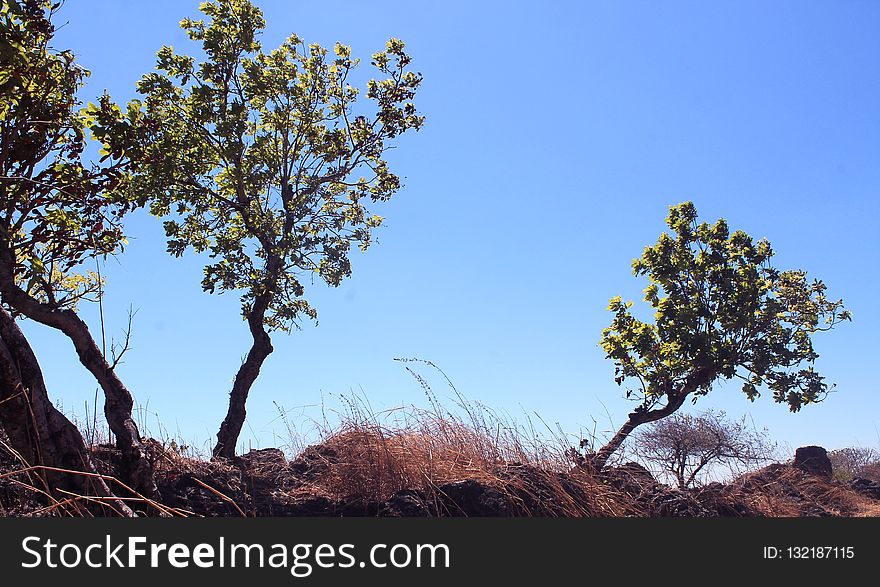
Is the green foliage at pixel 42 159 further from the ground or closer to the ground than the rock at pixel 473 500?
further from the ground

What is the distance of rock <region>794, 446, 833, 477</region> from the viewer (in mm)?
20906

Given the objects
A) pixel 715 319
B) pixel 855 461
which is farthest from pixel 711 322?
pixel 855 461

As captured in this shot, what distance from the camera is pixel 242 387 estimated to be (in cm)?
1380

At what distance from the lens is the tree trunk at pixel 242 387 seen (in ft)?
44.0

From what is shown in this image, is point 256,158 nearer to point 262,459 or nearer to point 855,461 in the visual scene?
point 262,459

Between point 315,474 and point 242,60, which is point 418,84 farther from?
point 315,474

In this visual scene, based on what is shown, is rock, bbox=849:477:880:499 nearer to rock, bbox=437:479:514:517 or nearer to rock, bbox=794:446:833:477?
rock, bbox=794:446:833:477

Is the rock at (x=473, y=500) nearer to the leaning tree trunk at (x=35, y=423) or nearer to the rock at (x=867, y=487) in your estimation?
the leaning tree trunk at (x=35, y=423)

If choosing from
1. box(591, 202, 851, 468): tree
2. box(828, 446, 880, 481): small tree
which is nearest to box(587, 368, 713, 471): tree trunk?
box(591, 202, 851, 468): tree

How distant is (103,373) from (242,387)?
4839 mm

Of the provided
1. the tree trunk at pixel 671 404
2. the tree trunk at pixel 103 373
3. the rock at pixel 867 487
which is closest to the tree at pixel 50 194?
the tree trunk at pixel 103 373

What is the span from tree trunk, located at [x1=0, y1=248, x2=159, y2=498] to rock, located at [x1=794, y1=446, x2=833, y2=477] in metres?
18.3

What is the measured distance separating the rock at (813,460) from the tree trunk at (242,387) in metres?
15.3

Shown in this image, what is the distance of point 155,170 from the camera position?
1309 cm
